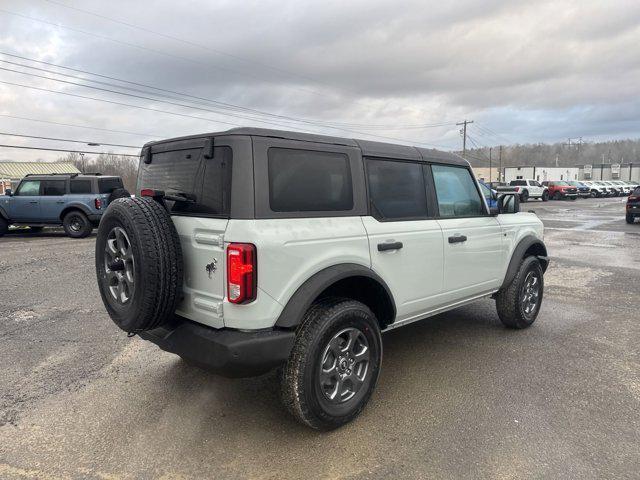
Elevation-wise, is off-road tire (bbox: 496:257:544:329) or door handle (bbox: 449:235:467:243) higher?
door handle (bbox: 449:235:467:243)

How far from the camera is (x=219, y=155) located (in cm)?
285

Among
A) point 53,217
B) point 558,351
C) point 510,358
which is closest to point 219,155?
point 510,358

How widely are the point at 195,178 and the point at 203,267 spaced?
617 mm

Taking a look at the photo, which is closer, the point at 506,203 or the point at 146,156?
the point at 146,156

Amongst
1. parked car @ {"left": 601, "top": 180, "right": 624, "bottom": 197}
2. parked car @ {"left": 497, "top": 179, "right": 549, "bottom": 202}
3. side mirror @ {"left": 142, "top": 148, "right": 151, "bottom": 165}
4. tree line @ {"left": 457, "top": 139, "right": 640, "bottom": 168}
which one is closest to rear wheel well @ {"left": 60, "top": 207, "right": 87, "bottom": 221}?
side mirror @ {"left": 142, "top": 148, "right": 151, "bottom": 165}

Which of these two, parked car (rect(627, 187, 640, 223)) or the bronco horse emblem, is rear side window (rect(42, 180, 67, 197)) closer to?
the bronco horse emblem

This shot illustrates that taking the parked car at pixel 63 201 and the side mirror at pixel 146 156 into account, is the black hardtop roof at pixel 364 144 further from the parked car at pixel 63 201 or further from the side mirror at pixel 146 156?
the parked car at pixel 63 201

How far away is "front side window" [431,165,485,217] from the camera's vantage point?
409cm

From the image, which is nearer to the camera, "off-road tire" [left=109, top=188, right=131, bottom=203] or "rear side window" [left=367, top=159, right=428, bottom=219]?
"rear side window" [left=367, top=159, right=428, bottom=219]

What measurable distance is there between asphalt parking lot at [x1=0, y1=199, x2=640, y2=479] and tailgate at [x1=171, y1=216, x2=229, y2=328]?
0.85 meters

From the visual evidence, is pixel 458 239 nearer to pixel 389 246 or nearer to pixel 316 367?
pixel 389 246

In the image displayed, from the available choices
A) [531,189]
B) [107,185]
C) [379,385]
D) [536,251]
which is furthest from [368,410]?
[531,189]

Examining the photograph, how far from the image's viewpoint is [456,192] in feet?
14.1

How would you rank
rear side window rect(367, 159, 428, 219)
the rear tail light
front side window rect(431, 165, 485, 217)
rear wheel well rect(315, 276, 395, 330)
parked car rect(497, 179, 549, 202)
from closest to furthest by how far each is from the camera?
the rear tail light
rear wheel well rect(315, 276, 395, 330)
rear side window rect(367, 159, 428, 219)
front side window rect(431, 165, 485, 217)
parked car rect(497, 179, 549, 202)
